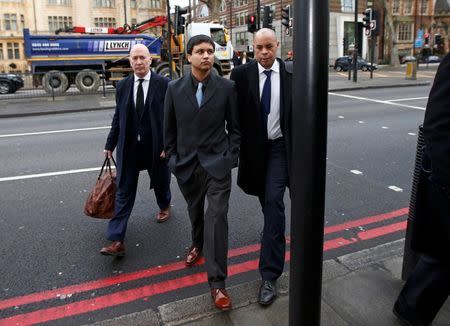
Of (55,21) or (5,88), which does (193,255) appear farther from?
(55,21)

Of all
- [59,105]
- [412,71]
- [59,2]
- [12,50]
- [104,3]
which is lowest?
[59,105]

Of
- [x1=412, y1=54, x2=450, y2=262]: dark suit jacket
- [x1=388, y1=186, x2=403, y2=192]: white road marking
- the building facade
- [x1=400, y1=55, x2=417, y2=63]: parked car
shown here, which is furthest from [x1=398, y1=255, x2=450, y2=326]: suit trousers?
the building facade

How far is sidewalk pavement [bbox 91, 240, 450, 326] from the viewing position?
106 inches

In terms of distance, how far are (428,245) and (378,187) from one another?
3365 mm

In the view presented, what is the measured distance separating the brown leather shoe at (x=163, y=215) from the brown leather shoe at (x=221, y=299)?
5.94ft

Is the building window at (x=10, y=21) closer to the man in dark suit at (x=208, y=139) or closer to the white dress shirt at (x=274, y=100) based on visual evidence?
the man in dark suit at (x=208, y=139)

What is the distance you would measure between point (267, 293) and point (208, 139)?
1.17 meters

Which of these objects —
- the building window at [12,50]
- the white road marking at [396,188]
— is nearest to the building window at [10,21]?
the building window at [12,50]

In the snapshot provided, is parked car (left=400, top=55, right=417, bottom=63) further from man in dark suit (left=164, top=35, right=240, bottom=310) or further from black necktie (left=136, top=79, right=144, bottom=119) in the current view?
man in dark suit (left=164, top=35, right=240, bottom=310)

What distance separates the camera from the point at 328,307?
9.17 feet

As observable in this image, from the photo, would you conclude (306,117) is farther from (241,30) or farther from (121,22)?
(121,22)

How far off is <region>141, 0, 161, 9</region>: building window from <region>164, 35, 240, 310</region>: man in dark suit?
71800 mm

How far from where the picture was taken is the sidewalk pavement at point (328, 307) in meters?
2.70

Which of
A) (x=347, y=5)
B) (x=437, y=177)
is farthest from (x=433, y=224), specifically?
(x=347, y=5)
